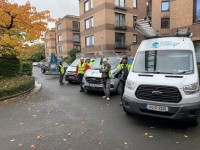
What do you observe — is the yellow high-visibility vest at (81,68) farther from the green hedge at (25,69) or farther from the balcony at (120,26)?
the balcony at (120,26)

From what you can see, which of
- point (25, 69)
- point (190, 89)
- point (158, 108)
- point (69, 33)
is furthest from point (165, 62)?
point (69, 33)

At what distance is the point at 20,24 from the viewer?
32.9 ft

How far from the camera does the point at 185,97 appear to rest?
4.33 m

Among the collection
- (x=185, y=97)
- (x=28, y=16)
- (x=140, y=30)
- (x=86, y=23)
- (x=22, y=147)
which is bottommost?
(x=22, y=147)

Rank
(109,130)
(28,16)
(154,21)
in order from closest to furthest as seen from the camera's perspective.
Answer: (109,130) → (28,16) → (154,21)

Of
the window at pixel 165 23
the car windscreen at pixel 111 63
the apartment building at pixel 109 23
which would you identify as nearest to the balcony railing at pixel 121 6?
the apartment building at pixel 109 23

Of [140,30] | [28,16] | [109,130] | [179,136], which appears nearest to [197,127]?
[179,136]

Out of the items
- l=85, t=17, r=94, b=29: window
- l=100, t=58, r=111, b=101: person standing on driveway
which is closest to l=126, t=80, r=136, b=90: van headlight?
l=100, t=58, r=111, b=101: person standing on driveway

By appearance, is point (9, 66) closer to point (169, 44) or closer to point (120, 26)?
point (169, 44)

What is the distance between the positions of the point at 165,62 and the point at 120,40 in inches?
1009

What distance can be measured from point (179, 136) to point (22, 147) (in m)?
3.57

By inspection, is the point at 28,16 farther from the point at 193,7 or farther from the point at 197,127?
the point at 193,7

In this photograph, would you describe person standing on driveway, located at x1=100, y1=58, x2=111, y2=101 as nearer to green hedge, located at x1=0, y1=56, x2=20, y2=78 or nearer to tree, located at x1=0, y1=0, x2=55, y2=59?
tree, located at x1=0, y1=0, x2=55, y2=59

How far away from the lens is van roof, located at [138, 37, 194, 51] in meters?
5.47
